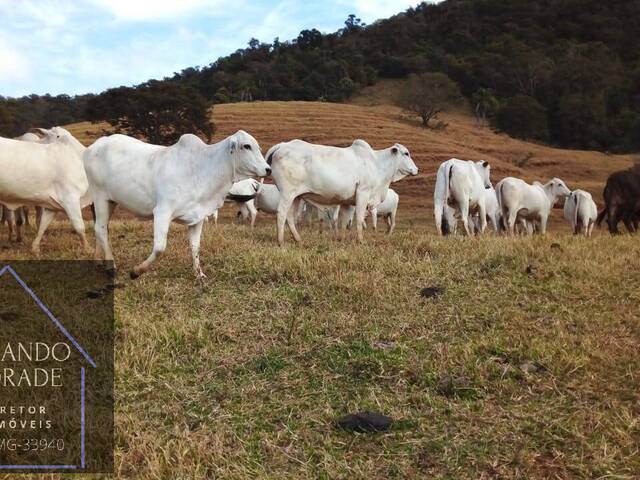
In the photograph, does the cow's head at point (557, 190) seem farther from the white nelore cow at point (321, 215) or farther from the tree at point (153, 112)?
the tree at point (153, 112)

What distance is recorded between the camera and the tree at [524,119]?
218 feet

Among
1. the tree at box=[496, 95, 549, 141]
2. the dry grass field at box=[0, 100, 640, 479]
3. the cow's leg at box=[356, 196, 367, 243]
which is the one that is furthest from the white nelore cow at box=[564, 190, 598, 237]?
the tree at box=[496, 95, 549, 141]

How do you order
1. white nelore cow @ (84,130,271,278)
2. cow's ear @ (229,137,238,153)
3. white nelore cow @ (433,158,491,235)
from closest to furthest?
white nelore cow @ (84,130,271,278), cow's ear @ (229,137,238,153), white nelore cow @ (433,158,491,235)

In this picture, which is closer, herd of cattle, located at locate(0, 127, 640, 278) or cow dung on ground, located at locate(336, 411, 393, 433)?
cow dung on ground, located at locate(336, 411, 393, 433)

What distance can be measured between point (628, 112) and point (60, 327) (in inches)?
2766

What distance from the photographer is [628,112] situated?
214ft

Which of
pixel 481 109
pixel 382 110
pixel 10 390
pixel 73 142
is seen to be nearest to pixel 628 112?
pixel 481 109

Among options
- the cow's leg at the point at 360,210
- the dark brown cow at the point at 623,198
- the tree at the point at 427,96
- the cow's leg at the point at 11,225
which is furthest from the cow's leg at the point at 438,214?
the tree at the point at 427,96

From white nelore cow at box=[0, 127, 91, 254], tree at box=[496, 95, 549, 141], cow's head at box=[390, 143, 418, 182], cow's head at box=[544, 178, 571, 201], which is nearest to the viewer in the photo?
white nelore cow at box=[0, 127, 91, 254]

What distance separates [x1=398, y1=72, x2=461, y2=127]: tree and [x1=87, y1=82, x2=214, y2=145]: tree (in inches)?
1030

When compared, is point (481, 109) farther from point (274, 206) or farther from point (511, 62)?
point (274, 206)

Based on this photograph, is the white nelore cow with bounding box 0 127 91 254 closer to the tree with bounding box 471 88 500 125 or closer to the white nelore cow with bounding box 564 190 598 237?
the white nelore cow with bounding box 564 190 598 237

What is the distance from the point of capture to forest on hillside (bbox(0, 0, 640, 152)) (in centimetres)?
6725

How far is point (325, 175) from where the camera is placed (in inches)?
399
